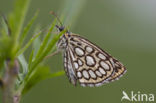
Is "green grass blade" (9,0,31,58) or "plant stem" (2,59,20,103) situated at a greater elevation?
"green grass blade" (9,0,31,58)

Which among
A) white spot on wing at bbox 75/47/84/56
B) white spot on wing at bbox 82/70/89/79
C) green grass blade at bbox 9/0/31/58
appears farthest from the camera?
white spot on wing at bbox 75/47/84/56

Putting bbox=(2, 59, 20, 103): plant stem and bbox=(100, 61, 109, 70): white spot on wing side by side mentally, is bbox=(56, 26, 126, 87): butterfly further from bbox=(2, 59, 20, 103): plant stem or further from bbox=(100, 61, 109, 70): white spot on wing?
bbox=(2, 59, 20, 103): plant stem

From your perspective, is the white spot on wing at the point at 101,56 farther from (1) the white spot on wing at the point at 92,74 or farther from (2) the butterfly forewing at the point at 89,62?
(1) the white spot on wing at the point at 92,74

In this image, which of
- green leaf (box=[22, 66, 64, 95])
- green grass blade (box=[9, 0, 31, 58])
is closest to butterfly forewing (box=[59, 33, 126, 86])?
green leaf (box=[22, 66, 64, 95])

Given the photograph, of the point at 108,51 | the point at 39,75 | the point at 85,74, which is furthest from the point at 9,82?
the point at 108,51

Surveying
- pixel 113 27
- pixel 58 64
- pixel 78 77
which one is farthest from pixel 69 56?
pixel 113 27

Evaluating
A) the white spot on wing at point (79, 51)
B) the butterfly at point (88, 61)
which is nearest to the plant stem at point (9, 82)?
the butterfly at point (88, 61)

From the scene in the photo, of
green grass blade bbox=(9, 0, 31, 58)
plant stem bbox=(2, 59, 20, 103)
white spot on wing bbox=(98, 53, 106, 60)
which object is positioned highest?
white spot on wing bbox=(98, 53, 106, 60)

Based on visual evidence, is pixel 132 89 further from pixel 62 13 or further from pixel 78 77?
pixel 62 13

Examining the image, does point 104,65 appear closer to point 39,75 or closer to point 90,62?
point 90,62
